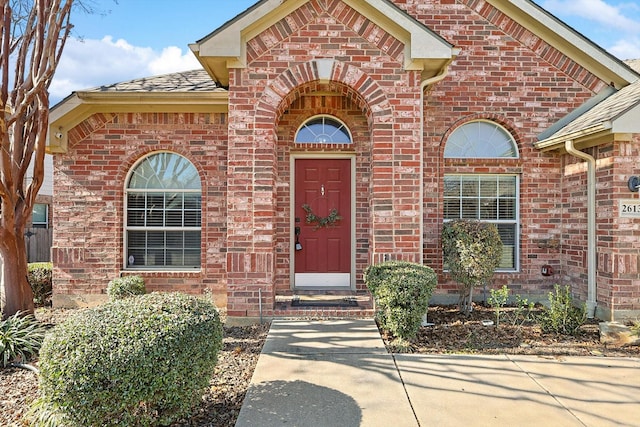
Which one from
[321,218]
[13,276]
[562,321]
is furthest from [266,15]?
[562,321]

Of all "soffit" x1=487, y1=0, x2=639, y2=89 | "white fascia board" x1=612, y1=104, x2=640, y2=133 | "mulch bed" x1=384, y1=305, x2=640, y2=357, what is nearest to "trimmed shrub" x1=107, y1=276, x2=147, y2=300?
"mulch bed" x1=384, y1=305, x2=640, y2=357

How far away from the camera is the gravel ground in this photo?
3.37 metres

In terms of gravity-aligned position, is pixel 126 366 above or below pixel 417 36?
below

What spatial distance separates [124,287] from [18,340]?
205 centimetres

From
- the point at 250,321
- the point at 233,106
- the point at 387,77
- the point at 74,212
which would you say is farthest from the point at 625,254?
the point at 74,212

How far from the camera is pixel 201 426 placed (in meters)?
3.19

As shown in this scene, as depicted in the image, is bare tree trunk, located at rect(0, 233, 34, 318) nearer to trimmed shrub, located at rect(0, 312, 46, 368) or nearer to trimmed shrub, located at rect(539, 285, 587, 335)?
trimmed shrub, located at rect(0, 312, 46, 368)

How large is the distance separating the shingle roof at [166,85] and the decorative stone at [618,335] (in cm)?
709

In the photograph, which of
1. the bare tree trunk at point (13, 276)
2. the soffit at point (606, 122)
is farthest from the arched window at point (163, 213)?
the soffit at point (606, 122)

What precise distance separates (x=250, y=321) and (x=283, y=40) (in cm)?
426

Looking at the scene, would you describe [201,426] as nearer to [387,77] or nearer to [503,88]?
[387,77]

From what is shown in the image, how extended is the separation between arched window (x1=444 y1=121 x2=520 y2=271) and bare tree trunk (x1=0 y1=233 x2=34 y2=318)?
7003 mm

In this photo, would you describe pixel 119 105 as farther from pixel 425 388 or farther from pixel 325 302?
pixel 425 388

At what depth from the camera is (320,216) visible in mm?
7410
